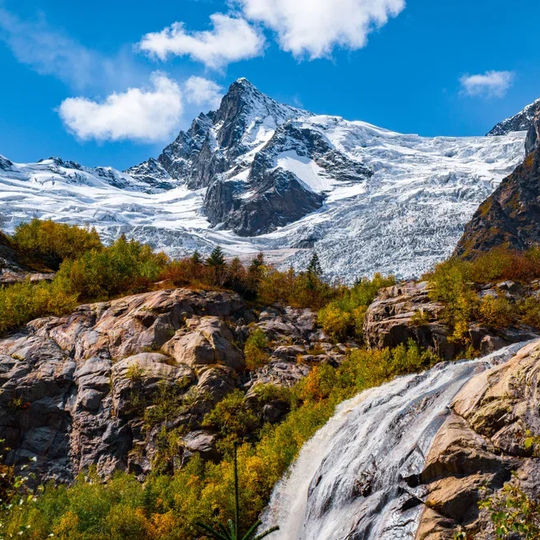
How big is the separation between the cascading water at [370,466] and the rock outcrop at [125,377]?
6.67 meters

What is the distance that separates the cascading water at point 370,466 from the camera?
14.9 metres

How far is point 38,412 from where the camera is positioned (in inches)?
1192

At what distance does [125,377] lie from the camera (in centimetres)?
3136

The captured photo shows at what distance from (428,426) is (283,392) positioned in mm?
15269

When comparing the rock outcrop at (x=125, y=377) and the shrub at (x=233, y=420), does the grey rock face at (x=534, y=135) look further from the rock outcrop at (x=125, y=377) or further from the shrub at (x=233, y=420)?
the shrub at (x=233, y=420)

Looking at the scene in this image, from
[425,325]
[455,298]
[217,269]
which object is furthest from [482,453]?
[217,269]

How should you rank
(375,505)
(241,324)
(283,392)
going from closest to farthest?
(375,505) < (283,392) < (241,324)

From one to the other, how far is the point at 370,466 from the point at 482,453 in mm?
4420

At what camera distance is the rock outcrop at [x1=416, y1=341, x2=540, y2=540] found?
1273 cm

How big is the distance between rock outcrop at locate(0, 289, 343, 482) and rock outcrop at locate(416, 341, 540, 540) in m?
16.0

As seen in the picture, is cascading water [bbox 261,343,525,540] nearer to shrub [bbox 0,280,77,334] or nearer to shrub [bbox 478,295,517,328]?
shrub [bbox 478,295,517,328]

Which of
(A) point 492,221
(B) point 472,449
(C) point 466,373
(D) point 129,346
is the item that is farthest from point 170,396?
(A) point 492,221

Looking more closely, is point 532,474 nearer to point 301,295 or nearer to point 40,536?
point 40,536

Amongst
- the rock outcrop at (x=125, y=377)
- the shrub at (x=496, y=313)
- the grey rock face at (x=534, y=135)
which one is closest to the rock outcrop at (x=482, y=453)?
the shrub at (x=496, y=313)
